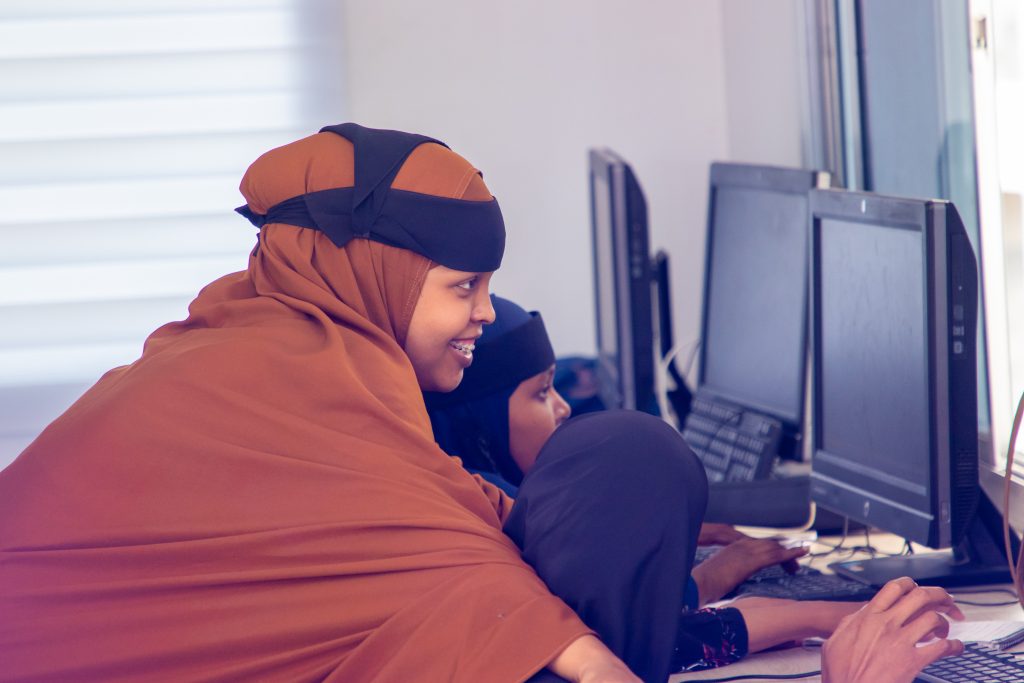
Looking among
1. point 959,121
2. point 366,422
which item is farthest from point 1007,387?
point 366,422

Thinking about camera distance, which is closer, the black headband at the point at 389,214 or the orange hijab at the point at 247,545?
the orange hijab at the point at 247,545

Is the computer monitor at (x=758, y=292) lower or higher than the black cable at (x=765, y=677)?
higher

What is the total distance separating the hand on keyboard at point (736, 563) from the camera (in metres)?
1.75

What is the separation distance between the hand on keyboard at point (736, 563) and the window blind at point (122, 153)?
187 centimetres

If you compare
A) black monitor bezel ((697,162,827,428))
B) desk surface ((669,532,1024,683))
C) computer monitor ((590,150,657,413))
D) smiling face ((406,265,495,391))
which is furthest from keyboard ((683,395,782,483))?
smiling face ((406,265,495,391))

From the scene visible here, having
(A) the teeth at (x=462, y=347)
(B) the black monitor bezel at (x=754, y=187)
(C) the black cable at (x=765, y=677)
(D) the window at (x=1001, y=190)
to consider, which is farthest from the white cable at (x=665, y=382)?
(C) the black cable at (x=765, y=677)

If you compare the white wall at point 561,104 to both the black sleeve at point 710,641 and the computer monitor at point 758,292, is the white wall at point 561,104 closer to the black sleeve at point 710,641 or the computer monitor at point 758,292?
the computer monitor at point 758,292

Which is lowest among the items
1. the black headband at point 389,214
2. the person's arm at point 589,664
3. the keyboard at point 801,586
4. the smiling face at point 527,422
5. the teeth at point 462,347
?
the keyboard at point 801,586

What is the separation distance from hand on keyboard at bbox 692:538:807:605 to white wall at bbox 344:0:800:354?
1606 mm

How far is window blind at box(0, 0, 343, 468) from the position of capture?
322 centimetres

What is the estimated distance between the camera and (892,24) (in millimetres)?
2318

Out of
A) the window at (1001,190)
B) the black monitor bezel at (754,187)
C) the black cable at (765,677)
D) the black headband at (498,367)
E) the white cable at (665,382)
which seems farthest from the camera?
A: the white cable at (665,382)

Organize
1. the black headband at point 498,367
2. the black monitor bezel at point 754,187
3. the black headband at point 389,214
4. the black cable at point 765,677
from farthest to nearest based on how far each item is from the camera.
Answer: the black monitor bezel at point 754,187 < the black headband at point 498,367 < the black headband at point 389,214 < the black cable at point 765,677

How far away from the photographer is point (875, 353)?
1.68 metres
